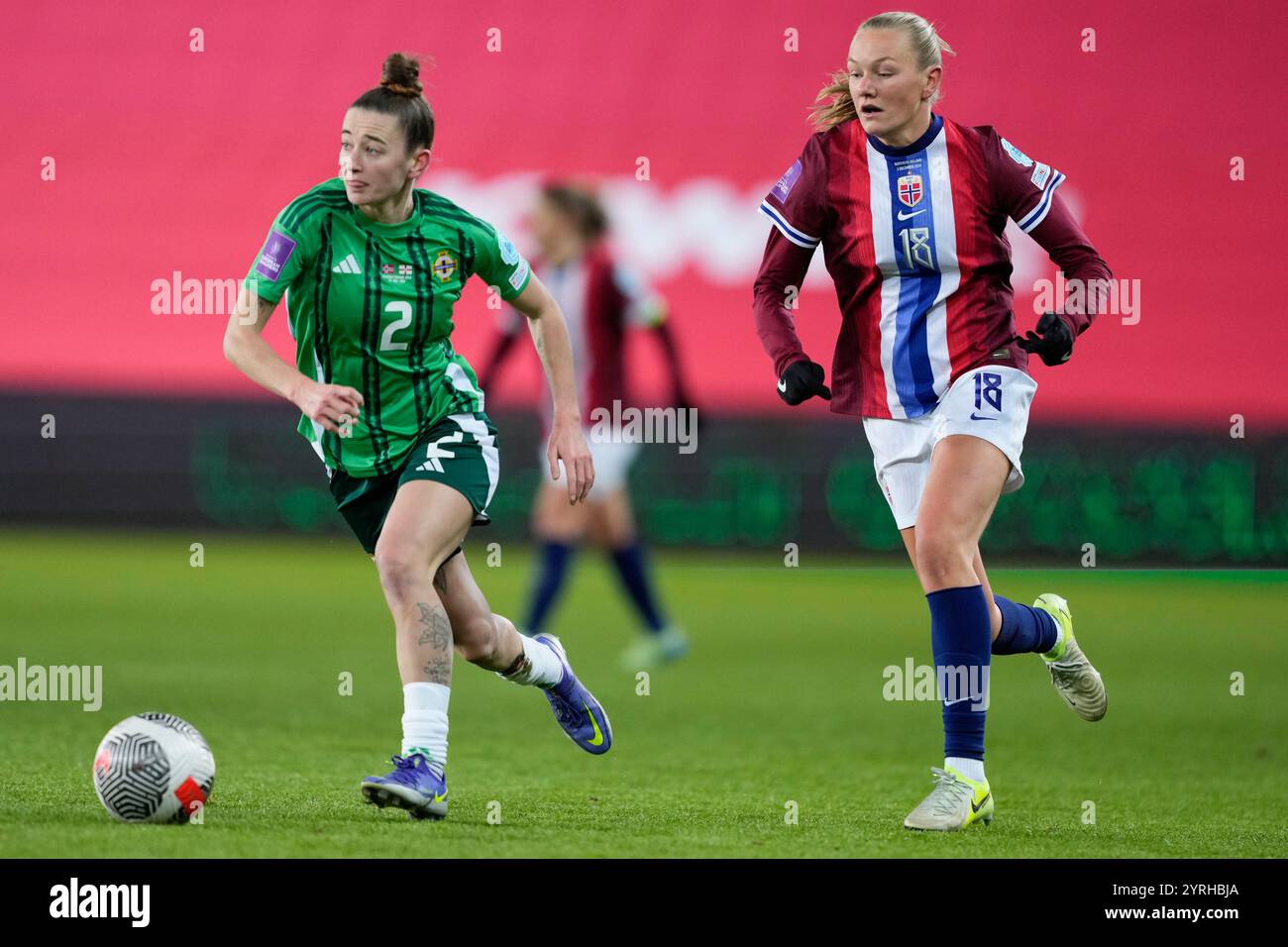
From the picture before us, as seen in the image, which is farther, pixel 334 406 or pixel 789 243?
pixel 789 243

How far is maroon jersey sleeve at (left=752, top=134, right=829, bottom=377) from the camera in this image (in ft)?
16.0

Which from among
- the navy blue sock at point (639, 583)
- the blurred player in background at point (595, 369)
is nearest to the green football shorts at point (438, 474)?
the blurred player in background at point (595, 369)

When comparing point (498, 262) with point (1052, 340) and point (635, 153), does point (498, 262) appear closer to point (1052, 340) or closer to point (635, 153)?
point (1052, 340)

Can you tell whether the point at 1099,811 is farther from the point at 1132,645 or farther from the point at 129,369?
the point at 129,369

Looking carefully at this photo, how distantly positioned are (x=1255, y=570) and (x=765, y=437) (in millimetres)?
4765

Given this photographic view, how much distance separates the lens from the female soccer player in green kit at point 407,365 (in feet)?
14.6

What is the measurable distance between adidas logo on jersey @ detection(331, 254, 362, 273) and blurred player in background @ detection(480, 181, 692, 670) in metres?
4.65

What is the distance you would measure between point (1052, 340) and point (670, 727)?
3.49m

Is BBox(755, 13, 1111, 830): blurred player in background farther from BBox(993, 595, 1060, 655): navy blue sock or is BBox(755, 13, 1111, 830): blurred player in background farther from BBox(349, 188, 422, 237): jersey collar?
BBox(349, 188, 422, 237): jersey collar

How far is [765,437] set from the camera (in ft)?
51.7

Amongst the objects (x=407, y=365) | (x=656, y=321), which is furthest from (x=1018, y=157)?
(x=656, y=321)

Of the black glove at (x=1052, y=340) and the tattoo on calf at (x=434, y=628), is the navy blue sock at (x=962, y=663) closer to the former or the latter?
the black glove at (x=1052, y=340)

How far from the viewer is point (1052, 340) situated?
4.55m
